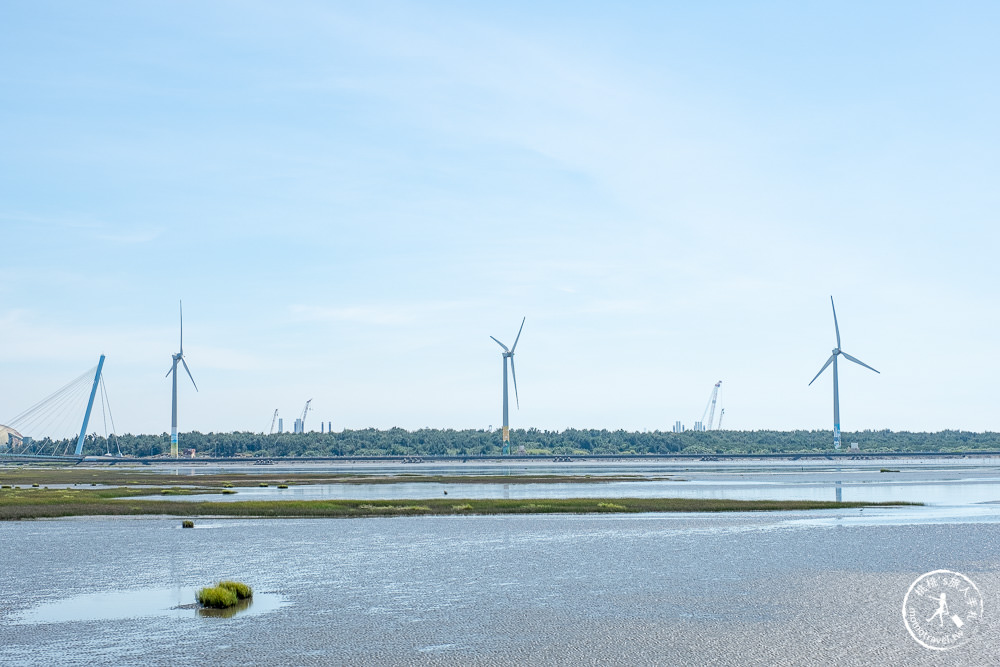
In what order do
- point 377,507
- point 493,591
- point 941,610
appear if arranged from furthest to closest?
point 377,507, point 493,591, point 941,610

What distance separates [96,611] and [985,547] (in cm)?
3331

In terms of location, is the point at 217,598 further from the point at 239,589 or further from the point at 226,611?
the point at 239,589

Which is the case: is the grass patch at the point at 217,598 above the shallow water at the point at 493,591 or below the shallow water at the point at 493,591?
above

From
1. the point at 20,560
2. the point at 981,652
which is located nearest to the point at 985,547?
the point at 981,652

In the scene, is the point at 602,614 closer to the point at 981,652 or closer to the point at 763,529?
the point at 981,652

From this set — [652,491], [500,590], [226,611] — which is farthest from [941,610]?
[652,491]

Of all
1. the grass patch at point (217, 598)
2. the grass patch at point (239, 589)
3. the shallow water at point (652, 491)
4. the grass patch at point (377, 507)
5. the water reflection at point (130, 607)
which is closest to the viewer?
the water reflection at point (130, 607)

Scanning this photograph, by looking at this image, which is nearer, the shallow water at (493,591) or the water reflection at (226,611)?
the shallow water at (493,591)

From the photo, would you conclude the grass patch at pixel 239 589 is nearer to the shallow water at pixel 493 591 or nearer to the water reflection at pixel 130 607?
the water reflection at pixel 130 607

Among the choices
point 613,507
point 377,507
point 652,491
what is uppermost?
point 377,507

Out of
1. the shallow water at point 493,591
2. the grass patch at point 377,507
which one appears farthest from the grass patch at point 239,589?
the grass patch at point 377,507

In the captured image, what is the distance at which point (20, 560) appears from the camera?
3991 centimetres

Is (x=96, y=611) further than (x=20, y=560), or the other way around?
(x=20, y=560)

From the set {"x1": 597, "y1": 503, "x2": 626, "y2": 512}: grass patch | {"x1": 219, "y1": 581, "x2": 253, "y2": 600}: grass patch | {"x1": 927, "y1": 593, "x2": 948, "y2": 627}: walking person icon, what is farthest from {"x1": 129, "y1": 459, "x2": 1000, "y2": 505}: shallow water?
{"x1": 219, "y1": 581, "x2": 253, "y2": 600}: grass patch
